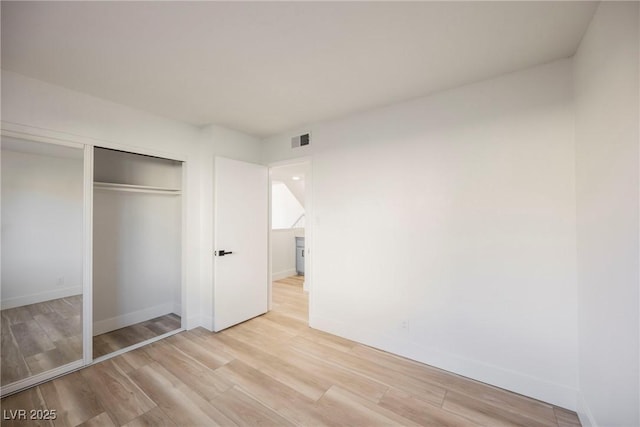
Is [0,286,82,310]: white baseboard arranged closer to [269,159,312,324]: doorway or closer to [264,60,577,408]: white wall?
[269,159,312,324]: doorway

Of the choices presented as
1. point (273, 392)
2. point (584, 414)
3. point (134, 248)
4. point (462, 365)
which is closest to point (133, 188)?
point (134, 248)

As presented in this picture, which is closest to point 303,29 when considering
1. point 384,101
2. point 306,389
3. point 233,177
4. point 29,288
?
point 384,101

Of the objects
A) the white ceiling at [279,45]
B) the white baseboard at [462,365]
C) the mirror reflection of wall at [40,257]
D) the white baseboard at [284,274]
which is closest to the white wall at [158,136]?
the white ceiling at [279,45]

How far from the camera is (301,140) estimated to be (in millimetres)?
3287

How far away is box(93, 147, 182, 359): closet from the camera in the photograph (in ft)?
9.70

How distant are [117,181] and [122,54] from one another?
1926 millimetres

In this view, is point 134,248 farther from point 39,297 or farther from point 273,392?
point 273,392

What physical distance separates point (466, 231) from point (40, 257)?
3852 mm

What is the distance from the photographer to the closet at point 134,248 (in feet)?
9.70

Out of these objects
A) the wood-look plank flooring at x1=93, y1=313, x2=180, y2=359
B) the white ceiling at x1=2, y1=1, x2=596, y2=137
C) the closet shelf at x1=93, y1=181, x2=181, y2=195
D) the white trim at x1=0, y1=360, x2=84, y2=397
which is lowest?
the wood-look plank flooring at x1=93, y1=313, x2=180, y2=359

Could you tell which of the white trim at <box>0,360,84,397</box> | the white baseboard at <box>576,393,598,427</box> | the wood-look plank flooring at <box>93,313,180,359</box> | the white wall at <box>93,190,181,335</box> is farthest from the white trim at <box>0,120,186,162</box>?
the white baseboard at <box>576,393,598,427</box>

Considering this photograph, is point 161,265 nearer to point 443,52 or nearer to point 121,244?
point 121,244

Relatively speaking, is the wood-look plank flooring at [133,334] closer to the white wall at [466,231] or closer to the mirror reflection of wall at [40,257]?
Result: the mirror reflection of wall at [40,257]

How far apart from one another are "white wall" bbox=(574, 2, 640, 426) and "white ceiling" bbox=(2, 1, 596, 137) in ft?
1.10
